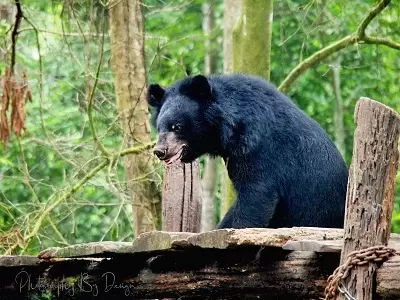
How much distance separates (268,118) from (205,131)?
495mm

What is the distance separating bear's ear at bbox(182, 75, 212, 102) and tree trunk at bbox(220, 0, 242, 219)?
2539mm

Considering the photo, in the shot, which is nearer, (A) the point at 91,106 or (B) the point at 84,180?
(A) the point at 91,106

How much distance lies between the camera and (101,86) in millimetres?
10031

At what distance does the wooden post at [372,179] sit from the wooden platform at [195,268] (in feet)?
0.33

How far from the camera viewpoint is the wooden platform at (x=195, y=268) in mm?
4047

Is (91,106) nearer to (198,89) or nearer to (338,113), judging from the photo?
(198,89)

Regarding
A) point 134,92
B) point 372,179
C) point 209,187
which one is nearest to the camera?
point 372,179

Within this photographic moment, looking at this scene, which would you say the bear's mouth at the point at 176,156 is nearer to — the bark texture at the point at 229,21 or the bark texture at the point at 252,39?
the bark texture at the point at 252,39

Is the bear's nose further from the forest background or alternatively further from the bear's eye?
the forest background

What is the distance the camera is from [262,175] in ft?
19.1

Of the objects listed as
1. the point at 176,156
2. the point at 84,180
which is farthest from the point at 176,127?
the point at 84,180

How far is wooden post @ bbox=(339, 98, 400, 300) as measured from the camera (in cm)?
393

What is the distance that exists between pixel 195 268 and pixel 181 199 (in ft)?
5.13

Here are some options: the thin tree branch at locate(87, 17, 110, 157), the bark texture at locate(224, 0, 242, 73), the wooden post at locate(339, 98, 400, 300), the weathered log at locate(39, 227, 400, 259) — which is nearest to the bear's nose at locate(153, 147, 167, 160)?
the weathered log at locate(39, 227, 400, 259)
